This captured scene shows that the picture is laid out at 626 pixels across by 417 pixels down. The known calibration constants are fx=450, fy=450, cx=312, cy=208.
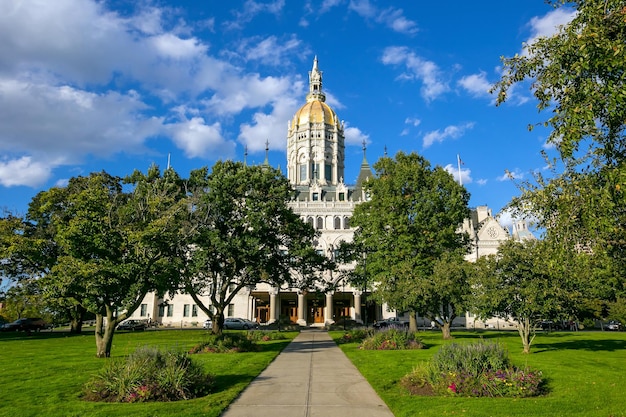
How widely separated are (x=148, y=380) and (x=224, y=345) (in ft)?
42.6

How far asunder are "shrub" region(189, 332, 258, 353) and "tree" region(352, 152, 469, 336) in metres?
14.0

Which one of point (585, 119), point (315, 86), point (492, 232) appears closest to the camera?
point (585, 119)

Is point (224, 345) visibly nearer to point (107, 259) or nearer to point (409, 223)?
point (107, 259)

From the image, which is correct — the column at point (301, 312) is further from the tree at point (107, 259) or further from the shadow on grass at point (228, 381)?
the shadow on grass at point (228, 381)

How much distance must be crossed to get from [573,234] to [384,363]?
1073 centimetres

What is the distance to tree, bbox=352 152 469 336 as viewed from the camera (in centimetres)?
3875

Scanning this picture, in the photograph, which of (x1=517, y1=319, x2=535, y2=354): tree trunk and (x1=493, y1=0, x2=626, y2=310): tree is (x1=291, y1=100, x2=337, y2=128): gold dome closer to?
(x1=517, y1=319, x2=535, y2=354): tree trunk

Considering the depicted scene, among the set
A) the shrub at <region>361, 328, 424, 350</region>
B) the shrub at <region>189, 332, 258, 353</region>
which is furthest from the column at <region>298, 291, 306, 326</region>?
the shrub at <region>189, 332, 258, 353</region>

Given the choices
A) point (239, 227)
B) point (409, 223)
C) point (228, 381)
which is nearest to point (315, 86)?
point (409, 223)

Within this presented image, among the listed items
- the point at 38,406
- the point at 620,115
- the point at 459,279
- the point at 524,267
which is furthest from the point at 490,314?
the point at 38,406

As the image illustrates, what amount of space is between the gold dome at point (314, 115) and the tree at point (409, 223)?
2047 inches

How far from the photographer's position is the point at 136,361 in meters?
13.5

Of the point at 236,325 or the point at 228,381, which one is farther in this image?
the point at 236,325

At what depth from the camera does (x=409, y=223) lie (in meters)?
41.5
